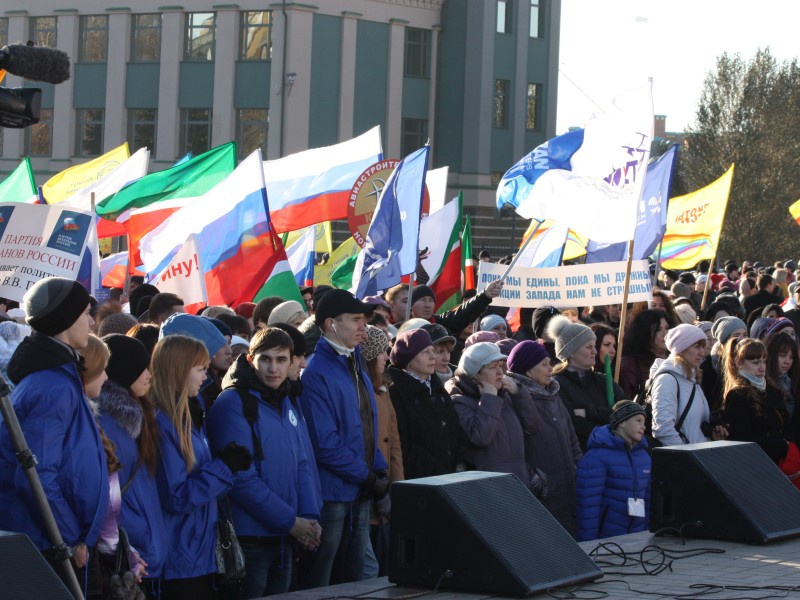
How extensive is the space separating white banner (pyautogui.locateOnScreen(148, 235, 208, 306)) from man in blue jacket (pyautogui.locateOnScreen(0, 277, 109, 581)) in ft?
20.0

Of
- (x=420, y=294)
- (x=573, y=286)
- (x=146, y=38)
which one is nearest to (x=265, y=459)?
(x=420, y=294)

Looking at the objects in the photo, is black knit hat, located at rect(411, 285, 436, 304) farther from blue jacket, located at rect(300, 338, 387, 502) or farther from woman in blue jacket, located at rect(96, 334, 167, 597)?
woman in blue jacket, located at rect(96, 334, 167, 597)

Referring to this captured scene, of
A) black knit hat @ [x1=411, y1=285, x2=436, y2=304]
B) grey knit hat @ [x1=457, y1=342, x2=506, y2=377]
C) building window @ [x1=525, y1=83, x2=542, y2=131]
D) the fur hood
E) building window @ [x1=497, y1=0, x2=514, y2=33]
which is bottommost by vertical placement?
the fur hood

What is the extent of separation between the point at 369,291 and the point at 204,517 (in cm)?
611

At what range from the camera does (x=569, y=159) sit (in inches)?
518

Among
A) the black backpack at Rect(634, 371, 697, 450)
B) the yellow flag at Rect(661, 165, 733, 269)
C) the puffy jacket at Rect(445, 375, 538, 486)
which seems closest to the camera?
the puffy jacket at Rect(445, 375, 538, 486)

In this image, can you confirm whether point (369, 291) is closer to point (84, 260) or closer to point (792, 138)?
point (84, 260)

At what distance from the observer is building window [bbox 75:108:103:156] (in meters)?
46.9

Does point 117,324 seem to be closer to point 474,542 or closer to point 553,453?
point 553,453

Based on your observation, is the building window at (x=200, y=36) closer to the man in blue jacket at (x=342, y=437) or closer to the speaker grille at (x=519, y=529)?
the man in blue jacket at (x=342, y=437)

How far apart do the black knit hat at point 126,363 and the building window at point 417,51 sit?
4092 cm

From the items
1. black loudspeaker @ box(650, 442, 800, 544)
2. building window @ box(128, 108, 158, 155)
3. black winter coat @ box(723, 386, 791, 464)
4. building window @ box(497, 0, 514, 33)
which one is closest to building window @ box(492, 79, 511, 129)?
building window @ box(497, 0, 514, 33)

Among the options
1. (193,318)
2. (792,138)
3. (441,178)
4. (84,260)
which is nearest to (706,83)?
(792,138)

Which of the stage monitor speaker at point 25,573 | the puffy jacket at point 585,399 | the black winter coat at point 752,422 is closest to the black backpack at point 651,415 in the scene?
the puffy jacket at point 585,399
